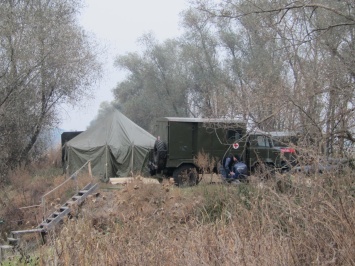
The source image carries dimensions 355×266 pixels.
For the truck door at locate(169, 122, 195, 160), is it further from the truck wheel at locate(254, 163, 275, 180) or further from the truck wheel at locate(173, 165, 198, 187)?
the truck wheel at locate(254, 163, 275, 180)

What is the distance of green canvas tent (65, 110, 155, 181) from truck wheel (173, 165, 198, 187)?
3306mm

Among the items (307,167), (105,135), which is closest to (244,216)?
(307,167)

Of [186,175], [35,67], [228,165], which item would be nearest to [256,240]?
[228,165]

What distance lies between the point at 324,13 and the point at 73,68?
1609 cm

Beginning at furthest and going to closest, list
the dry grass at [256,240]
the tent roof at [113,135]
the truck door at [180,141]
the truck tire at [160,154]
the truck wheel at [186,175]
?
the tent roof at [113,135], the truck door at [180,141], the truck tire at [160,154], the truck wheel at [186,175], the dry grass at [256,240]

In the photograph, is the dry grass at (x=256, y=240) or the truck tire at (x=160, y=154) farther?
the truck tire at (x=160, y=154)

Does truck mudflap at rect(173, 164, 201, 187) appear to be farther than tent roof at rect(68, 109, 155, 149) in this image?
No

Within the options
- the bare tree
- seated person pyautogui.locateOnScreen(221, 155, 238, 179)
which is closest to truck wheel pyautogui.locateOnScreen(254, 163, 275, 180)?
seated person pyautogui.locateOnScreen(221, 155, 238, 179)

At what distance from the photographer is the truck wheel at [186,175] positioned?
19152 millimetres

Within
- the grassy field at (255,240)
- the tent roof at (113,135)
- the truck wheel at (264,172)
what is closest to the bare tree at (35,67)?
the tent roof at (113,135)

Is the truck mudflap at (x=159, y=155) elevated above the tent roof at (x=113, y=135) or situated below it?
below

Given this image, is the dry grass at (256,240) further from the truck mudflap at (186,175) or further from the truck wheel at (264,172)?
the truck mudflap at (186,175)

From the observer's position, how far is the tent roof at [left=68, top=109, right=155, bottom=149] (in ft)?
79.2

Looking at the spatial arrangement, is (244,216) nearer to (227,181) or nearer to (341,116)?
(341,116)
